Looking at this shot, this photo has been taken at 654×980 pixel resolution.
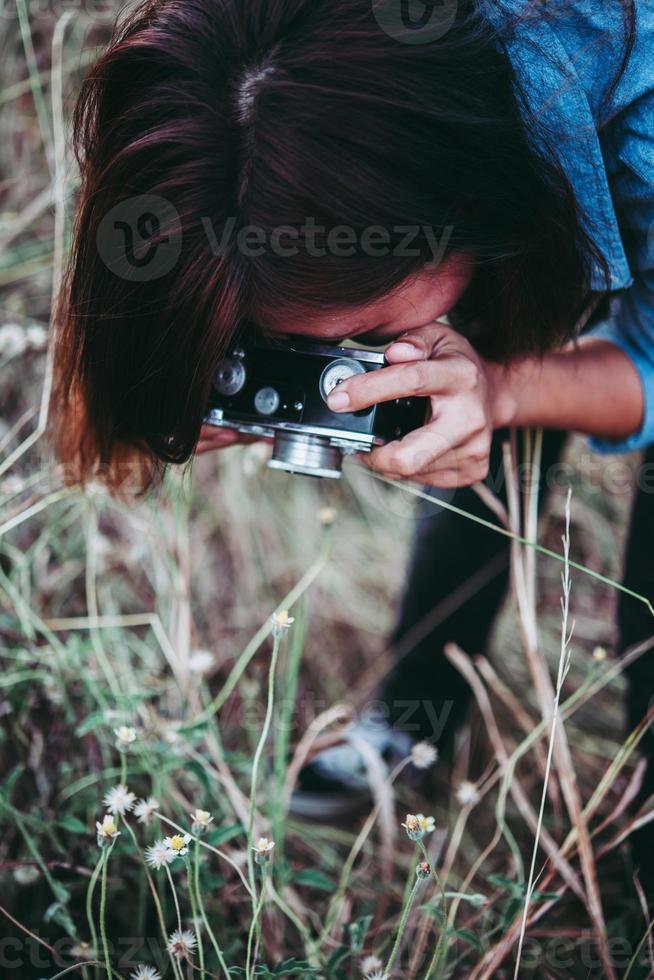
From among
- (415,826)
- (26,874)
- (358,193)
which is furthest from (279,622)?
(26,874)

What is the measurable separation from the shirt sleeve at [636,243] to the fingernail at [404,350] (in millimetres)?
217

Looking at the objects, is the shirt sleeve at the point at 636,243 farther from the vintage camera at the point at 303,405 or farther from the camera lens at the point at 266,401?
the camera lens at the point at 266,401

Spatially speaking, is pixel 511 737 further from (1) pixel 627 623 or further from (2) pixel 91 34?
(2) pixel 91 34

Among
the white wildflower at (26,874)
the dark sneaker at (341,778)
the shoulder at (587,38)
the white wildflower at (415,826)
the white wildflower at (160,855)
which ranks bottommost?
the dark sneaker at (341,778)

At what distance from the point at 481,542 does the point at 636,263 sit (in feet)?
1.32

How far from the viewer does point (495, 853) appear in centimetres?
104

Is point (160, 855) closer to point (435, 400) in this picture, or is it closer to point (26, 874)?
point (26, 874)

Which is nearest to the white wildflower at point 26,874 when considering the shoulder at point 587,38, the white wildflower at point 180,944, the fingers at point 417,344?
the white wildflower at point 180,944

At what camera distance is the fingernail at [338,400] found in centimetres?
62

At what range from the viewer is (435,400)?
2.14 ft

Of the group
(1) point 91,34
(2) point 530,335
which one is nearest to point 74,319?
(2) point 530,335

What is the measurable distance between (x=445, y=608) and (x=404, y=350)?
0.51 metres

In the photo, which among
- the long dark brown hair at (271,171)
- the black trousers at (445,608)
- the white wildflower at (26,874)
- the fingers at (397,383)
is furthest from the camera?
the black trousers at (445,608)

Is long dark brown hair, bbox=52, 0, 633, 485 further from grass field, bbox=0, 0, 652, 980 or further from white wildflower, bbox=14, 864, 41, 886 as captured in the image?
white wildflower, bbox=14, 864, 41, 886
